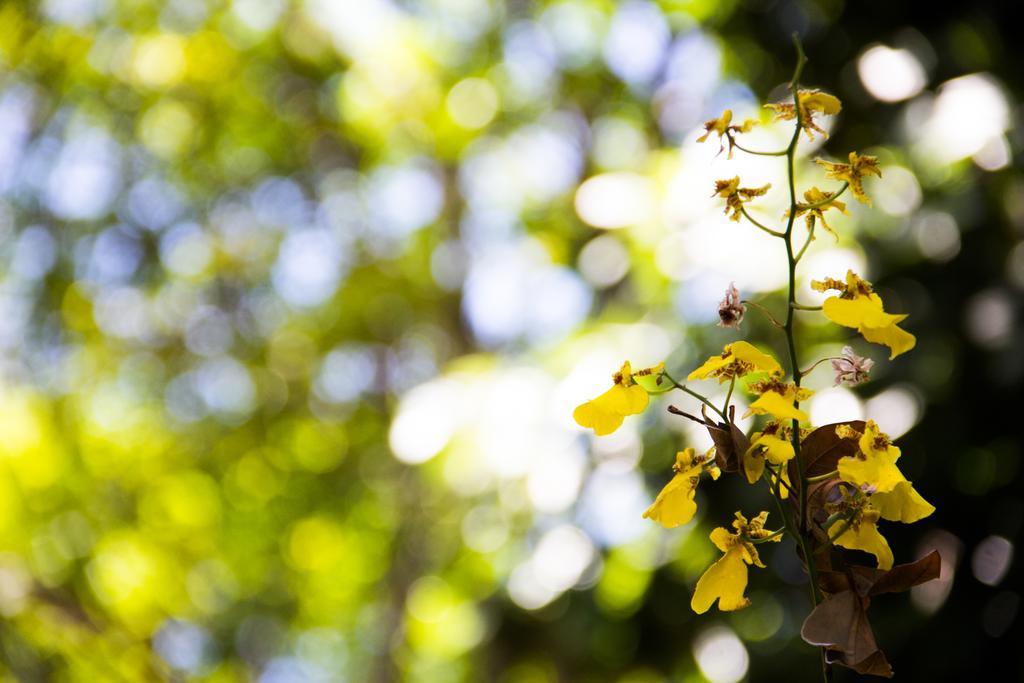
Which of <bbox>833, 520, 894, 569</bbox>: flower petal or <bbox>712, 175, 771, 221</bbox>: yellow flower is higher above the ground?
<bbox>712, 175, 771, 221</bbox>: yellow flower

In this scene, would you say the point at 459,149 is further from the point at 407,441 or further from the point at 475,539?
the point at 407,441

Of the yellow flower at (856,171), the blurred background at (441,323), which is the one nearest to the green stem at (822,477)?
the yellow flower at (856,171)

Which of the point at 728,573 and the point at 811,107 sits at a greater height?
the point at 811,107

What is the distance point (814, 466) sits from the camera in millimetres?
403

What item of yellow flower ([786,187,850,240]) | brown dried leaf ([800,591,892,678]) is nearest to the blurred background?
yellow flower ([786,187,850,240])

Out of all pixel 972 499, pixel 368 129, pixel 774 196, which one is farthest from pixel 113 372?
pixel 972 499

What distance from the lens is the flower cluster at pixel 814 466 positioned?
14.2 inches

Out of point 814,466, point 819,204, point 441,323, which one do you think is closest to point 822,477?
point 814,466

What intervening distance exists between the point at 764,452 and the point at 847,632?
0.25 feet

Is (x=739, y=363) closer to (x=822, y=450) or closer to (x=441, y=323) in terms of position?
(x=822, y=450)

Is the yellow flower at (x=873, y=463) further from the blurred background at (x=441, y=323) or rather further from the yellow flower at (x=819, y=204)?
the blurred background at (x=441, y=323)

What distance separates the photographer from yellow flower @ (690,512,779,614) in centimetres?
39

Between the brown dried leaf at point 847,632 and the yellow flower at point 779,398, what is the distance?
0.07 m

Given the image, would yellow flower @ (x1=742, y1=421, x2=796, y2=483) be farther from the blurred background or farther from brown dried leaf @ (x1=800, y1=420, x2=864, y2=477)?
the blurred background
